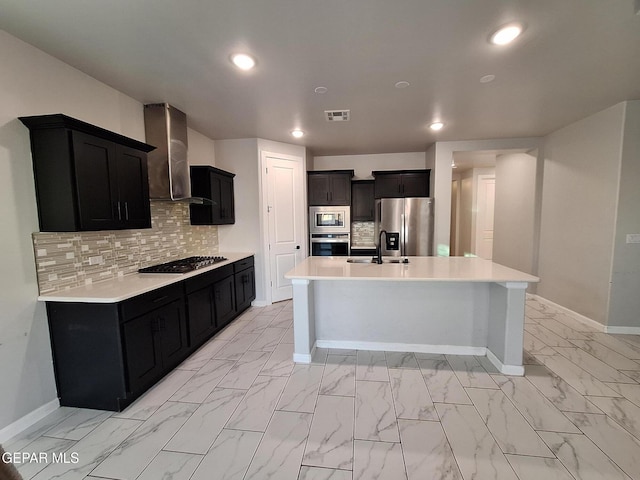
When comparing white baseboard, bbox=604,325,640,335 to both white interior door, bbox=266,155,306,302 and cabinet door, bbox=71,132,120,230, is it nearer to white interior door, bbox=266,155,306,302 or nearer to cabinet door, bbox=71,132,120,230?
white interior door, bbox=266,155,306,302

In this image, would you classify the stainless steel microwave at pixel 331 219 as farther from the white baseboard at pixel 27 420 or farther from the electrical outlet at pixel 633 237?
the white baseboard at pixel 27 420

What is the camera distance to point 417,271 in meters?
2.54

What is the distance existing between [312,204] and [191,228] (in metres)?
2.17

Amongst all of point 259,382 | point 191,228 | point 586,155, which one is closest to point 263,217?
point 191,228

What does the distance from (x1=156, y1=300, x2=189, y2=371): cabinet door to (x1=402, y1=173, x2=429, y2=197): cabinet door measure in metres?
4.04

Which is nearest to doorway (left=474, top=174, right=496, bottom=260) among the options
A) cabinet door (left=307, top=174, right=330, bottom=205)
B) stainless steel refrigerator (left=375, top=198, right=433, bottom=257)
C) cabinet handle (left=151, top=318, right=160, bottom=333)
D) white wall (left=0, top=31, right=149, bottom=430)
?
stainless steel refrigerator (left=375, top=198, right=433, bottom=257)

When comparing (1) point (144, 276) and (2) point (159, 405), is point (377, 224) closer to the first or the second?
(1) point (144, 276)

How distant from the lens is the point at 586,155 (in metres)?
3.42

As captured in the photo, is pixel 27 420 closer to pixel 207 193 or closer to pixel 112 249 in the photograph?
pixel 112 249

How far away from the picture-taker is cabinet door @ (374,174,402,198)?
4.92 m

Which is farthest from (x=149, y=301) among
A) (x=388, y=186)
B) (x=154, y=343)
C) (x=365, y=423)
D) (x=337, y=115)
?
(x=388, y=186)

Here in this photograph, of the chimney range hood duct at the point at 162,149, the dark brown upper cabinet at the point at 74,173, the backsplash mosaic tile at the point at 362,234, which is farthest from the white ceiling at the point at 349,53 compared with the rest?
the backsplash mosaic tile at the point at 362,234

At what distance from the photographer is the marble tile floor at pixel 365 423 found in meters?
1.52

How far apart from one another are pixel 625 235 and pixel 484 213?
11.6 feet
